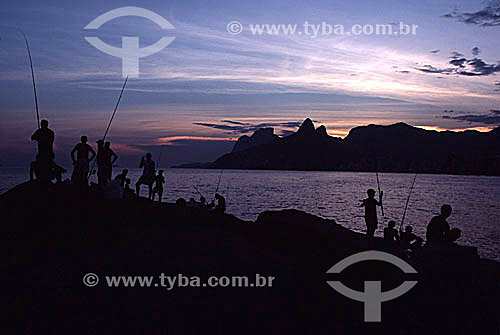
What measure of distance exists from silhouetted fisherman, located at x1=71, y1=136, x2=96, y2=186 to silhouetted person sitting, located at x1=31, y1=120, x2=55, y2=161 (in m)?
1.00

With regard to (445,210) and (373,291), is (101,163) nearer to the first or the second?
(373,291)

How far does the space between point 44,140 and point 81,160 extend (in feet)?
4.75

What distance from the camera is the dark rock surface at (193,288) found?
20.6 feet

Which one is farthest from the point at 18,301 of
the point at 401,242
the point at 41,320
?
the point at 401,242

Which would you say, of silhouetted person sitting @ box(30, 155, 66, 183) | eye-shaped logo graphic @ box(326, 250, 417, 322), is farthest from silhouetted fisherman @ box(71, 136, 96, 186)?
eye-shaped logo graphic @ box(326, 250, 417, 322)

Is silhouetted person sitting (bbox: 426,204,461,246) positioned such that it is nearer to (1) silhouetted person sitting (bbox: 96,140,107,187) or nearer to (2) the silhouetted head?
(2) the silhouetted head

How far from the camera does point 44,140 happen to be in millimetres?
11031

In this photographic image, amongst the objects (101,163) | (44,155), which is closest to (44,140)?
(44,155)

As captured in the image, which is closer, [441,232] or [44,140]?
[441,232]

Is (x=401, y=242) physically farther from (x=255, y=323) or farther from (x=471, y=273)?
(x=255, y=323)

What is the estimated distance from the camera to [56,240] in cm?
888

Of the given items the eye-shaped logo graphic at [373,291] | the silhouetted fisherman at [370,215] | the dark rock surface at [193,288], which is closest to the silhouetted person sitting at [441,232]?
the dark rock surface at [193,288]

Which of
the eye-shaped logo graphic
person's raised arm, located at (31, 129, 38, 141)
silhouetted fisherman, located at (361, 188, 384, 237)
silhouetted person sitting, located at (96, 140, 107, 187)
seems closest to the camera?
the eye-shaped logo graphic

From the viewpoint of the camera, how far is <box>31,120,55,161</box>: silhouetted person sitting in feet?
35.9
